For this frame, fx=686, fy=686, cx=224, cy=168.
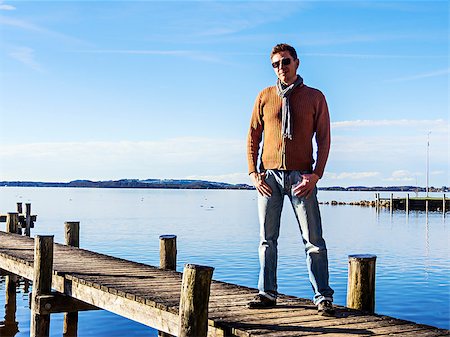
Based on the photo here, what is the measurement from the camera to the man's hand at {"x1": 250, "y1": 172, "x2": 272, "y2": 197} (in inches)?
303

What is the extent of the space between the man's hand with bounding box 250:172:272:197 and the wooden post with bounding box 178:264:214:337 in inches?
41.9

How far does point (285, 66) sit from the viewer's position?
7680 millimetres

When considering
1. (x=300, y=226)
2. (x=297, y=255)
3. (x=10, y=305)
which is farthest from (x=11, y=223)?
(x=297, y=255)

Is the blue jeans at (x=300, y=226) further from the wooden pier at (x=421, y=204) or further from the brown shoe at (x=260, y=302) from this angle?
the wooden pier at (x=421, y=204)

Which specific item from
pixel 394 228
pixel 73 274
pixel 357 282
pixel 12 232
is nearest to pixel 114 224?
pixel 394 228

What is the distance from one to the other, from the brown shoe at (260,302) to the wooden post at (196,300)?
85cm

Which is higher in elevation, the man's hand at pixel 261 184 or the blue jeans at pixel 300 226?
the man's hand at pixel 261 184

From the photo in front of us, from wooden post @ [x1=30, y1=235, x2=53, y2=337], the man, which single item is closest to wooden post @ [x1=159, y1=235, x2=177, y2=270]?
wooden post @ [x1=30, y1=235, x2=53, y2=337]

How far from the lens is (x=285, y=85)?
7750mm

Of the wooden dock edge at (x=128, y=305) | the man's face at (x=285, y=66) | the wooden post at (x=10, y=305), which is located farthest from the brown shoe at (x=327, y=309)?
the wooden post at (x=10, y=305)

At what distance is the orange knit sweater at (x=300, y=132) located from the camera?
7629mm

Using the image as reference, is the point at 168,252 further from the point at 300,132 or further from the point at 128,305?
the point at 300,132

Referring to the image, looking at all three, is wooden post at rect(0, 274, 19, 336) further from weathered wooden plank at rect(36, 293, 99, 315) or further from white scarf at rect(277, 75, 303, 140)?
white scarf at rect(277, 75, 303, 140)

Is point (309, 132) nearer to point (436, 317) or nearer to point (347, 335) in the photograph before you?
point (347, 335)
